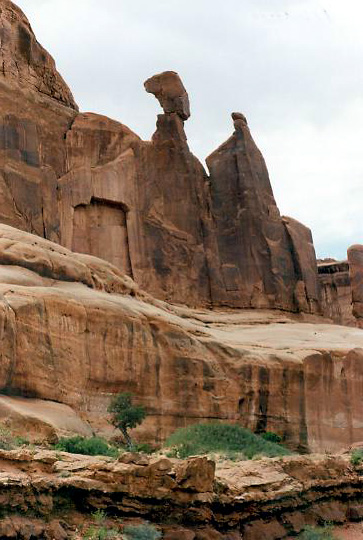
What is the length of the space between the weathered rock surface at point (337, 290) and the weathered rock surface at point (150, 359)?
25.4 metres

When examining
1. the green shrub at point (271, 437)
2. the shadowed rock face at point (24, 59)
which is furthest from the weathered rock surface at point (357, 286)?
the green shrub at point (271, 437)

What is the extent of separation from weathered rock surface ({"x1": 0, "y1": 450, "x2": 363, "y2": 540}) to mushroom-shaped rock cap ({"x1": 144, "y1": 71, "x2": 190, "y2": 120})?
3550cm

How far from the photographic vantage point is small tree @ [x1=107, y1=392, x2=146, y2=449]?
31875 mm

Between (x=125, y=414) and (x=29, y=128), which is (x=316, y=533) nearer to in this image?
(x=125, y=414)

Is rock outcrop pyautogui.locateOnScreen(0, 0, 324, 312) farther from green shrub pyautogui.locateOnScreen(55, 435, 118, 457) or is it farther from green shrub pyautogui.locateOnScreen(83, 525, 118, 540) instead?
green shrub pyautogui.locateOnScreen(83, 525, 118, 540)

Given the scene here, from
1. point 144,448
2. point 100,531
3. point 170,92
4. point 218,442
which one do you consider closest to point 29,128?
point 170,92

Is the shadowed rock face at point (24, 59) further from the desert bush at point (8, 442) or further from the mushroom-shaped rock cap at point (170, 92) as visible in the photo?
the desert bush at point (8, 442)

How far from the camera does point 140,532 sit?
18016 mm

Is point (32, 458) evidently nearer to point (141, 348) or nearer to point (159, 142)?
point (141, 348)

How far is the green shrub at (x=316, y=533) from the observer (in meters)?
Result: 23.1

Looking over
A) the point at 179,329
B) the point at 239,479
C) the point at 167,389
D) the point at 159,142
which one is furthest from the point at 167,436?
the point at 159,142

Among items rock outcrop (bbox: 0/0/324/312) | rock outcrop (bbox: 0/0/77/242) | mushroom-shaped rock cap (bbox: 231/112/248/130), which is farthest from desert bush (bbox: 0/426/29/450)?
mushroom-shaped rock cap (bbox: 231/112/248/130)

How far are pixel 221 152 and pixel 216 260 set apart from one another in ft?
24.5

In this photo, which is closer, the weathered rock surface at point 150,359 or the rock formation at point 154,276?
the weathered rock surface at point 150,359
